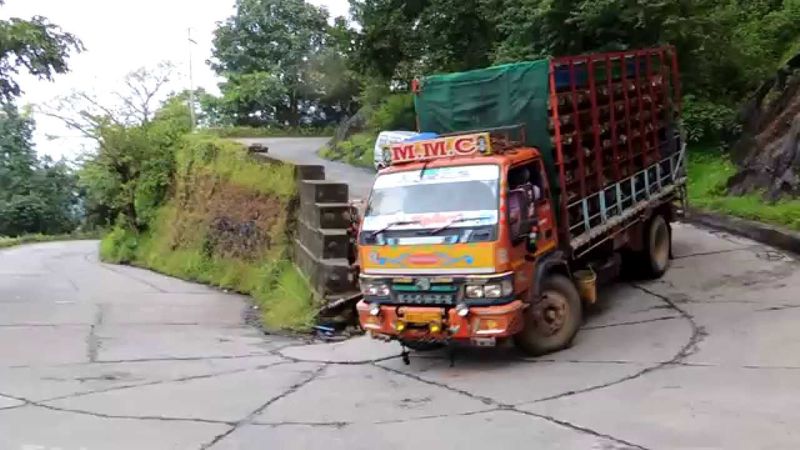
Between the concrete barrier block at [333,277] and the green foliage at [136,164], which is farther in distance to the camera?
the green foliage at [136,164]

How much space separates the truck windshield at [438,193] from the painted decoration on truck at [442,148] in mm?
233

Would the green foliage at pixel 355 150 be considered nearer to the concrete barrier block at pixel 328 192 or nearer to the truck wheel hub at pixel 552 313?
the concrete barrier block at pixel 328 192

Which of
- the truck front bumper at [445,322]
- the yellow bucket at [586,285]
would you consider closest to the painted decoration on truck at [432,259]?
the truck front bumper at [445,322]

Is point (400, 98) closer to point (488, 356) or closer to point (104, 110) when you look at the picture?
point (104, 110)

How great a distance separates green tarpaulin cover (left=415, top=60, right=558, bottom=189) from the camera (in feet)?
35.4

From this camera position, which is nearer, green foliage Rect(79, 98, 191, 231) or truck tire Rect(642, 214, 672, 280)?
truck tire Rect(642, 214, 672, 280)

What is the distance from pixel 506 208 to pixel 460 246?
653 millimetres

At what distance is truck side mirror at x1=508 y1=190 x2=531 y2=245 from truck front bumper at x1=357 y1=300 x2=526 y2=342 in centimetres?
74

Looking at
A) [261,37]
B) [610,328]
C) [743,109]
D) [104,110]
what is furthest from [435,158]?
[261,37]

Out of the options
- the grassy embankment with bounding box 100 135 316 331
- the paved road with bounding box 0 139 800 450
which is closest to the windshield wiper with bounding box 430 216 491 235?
the paved road with bounding box 0 139 800 450

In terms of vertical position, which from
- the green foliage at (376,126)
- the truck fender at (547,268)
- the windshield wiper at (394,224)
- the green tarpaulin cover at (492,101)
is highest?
the green foliage at (376,126)

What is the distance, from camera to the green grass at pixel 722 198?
15.6 metres

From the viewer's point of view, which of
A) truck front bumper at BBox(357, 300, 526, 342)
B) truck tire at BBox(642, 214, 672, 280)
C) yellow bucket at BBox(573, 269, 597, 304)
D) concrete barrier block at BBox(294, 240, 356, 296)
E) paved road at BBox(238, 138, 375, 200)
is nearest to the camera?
truck front bumper at BBox(357, 300, 526, 342)

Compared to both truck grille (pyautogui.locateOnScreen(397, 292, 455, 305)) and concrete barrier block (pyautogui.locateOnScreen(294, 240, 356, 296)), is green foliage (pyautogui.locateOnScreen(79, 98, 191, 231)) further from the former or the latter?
truck grille (pyautogui.locateOnScreen(397, 292, 455, 305))
